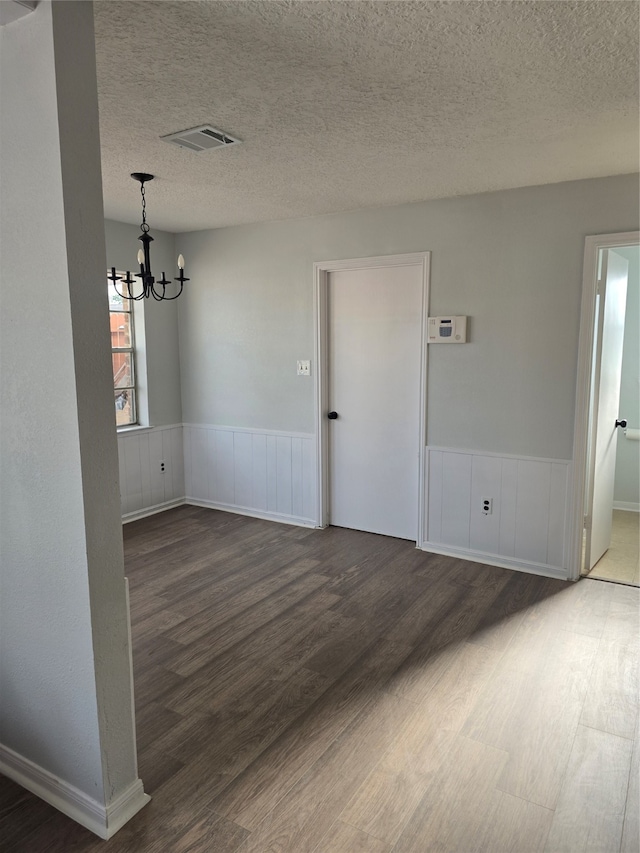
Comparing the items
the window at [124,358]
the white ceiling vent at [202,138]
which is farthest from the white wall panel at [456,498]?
the window at [124,358]

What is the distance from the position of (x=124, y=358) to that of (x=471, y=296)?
302cm

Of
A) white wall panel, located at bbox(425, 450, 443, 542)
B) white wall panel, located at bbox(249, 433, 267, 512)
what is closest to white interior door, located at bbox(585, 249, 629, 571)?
white wall panel, located at bbox(425, 450, 443, 542)

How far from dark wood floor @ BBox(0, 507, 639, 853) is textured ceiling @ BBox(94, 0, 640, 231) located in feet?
8.12

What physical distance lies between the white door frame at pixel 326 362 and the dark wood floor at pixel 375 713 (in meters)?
0.81

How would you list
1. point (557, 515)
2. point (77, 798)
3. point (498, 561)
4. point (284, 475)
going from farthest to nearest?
1. point (284, 475)
2. point (498, 561)
3. point (557, 515)
4. point (77, 798)

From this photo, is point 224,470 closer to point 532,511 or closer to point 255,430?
point 255,430

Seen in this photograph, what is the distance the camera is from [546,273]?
11.7 feet

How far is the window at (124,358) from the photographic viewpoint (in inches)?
196

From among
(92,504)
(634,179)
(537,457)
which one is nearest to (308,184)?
(634,179)

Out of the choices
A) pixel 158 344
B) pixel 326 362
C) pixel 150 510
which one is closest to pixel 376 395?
pixel 326 362

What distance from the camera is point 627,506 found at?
17.2 feet

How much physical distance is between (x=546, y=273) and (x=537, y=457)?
1.16 meters

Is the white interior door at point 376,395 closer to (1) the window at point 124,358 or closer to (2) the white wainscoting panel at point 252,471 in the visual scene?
(2) the white wainscoting panel at point 252,471

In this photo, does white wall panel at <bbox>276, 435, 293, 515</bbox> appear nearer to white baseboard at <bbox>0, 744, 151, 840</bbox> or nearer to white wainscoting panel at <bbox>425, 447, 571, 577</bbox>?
white wainscoting panel at <bbox>425, 447, 571, 577</bbox>
